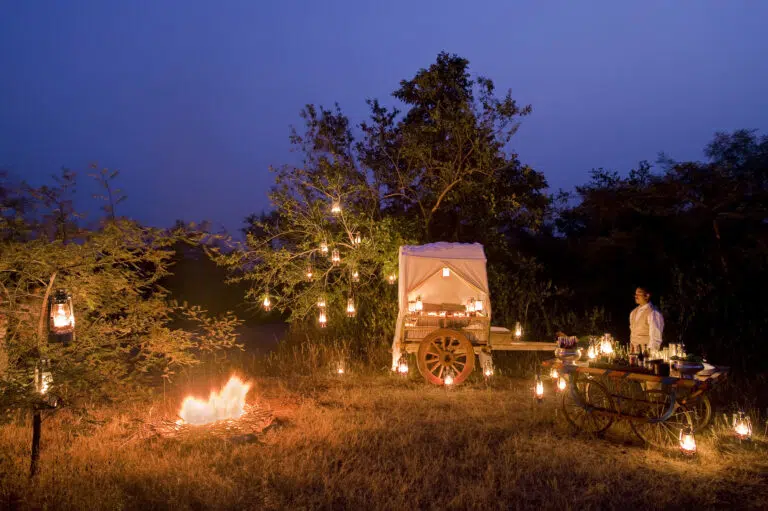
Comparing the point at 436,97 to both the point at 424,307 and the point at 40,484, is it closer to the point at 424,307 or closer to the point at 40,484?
the point at 424,307

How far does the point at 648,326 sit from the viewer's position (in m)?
7.54

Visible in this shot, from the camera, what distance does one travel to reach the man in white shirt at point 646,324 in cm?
731

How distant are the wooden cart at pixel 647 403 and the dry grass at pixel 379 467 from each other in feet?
0.71

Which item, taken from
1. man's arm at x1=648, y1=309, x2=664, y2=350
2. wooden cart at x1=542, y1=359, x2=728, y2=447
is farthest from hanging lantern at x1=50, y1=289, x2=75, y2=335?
man's arm at x1=648, y1=309, x2=664, y2=350

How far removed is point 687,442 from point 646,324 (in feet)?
7.16

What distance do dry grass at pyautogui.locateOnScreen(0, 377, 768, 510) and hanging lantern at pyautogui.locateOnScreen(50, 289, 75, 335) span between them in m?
0.79

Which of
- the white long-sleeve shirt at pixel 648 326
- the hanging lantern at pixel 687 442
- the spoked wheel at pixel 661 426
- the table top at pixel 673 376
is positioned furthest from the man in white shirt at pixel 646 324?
the hanging lantern at pixel 687 442

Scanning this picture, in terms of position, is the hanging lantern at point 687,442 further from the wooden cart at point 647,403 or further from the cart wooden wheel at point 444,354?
the cart wooden wheel at point 444,354

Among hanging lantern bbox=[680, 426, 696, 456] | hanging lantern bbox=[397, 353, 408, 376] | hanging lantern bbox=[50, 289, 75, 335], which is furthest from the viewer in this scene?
hanging lantern bbox=[397, 353, 408, 376]

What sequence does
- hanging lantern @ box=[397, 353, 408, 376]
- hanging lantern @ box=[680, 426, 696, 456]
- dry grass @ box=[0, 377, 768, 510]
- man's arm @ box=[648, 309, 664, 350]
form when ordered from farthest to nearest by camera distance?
hanging lantern @ box=[397, 353, 408, 376], man's arm @ box=[648, 309, 664, 350], hanging lantern @ box=[680, 426, 696, 456], dry grass @ box=[0, 377, 768, 510]

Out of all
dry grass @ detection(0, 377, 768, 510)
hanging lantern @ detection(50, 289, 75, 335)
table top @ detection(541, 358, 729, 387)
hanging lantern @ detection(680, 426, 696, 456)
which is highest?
hanging lantern @ detection(50, 289, 75, 335)

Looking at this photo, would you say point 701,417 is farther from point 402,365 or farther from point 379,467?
point 402,365

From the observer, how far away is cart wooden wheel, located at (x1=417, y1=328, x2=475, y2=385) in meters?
9.30

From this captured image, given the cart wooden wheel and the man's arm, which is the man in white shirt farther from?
the cart wooden wheel
